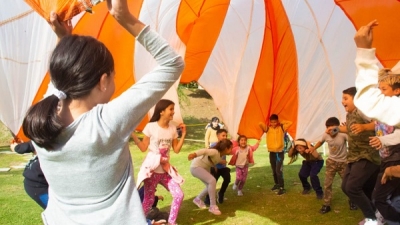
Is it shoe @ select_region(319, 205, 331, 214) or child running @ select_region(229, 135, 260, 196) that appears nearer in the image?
shoe @ select_region(319, 205, 331, 214)

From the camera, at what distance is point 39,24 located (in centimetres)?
374

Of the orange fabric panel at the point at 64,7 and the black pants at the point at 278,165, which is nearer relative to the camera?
the orange fabric panel at the point at 64,7

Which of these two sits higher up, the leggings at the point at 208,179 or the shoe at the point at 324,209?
the leggings at the point at 208,179

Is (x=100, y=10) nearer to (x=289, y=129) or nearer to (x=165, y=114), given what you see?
(x=165, y=114)

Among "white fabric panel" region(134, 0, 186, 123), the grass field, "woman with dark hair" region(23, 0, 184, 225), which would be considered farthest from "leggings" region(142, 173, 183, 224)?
"woman with dark hair" region(23, 0, 184, 225)

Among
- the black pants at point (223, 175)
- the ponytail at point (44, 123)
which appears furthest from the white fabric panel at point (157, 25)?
the ponytail at point (44, 123)

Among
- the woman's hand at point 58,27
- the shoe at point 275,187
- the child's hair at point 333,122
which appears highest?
the woman's hand at point 58,27

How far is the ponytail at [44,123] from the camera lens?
1374 mm

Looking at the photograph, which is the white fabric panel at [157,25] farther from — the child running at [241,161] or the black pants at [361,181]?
the black pants at [361,181]

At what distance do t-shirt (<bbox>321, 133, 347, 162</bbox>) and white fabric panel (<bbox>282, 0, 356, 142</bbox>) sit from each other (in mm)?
153

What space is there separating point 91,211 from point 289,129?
4.55 m

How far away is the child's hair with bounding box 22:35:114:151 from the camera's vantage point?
1385mm

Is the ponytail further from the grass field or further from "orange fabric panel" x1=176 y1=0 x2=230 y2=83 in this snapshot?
"orange fabric panel" x1=176 y1=0 x2=230 y2=83

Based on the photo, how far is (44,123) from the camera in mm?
1369
